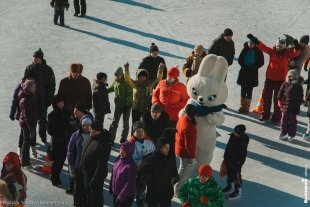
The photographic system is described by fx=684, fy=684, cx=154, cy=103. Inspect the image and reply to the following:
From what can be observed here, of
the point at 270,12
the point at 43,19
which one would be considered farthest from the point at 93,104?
the point at 270,12

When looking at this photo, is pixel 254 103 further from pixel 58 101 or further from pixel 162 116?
pixel 58 101

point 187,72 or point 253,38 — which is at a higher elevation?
point 253,38

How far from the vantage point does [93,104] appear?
12188mm

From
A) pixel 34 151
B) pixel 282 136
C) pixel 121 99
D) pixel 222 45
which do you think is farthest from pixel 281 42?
pixel 34 151

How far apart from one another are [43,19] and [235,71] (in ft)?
20.8

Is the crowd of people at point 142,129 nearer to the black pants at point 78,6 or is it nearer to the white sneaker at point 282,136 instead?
the white sneaker at point 282,136

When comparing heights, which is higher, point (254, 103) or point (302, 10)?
point (302, 10)

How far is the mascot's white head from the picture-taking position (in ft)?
36.3

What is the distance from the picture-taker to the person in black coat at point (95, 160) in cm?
961

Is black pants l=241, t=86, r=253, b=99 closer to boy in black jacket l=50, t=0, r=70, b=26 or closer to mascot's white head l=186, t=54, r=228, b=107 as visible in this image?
mascot's white head l=186, t=54, r=228, b=107

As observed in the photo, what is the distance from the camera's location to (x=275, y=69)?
1366cm

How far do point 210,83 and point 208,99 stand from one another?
0.26 m

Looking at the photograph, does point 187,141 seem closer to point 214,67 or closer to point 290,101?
point 214,67

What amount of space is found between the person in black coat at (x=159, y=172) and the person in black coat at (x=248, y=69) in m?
4.77
